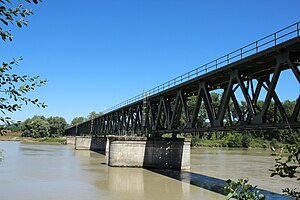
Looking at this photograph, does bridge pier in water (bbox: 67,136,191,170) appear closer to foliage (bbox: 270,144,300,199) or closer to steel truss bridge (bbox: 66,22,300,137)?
steel truss bridge (bbox: 66,22,300,137)

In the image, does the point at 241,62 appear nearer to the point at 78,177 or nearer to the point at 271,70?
the point at 271,70

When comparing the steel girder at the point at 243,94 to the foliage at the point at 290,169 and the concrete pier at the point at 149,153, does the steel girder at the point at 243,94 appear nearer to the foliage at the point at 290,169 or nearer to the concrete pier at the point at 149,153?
the concrete pier at the point at 149,153

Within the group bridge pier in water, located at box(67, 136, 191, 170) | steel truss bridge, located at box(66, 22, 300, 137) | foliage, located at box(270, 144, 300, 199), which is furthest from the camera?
bridge pier in water, located at box(67, 136, 191, 170)

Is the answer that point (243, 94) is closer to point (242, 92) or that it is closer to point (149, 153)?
point (242, 92)

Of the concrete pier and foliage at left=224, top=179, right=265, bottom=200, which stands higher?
foliage at left=224, top=179, right=265, bottom=200

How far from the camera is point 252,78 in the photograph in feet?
87.8

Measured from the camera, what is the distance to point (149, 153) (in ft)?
145

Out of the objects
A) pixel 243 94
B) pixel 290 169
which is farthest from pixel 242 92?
pixel 290 169

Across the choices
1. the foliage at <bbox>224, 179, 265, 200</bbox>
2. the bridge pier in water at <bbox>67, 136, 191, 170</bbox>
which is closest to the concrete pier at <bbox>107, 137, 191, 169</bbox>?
the bridge pier in water at <bbox>67, 136, 191, 170</bbox>

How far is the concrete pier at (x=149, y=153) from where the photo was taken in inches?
1725

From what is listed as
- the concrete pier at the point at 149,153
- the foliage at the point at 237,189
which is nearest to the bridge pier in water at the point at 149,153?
the concrete pier at the point at 149,153

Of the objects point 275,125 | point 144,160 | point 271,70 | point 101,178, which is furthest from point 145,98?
point 275,125

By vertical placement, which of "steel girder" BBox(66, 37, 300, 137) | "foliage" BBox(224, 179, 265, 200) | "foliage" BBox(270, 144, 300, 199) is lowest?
"foliage" BBox(224, 179, 265, 200)

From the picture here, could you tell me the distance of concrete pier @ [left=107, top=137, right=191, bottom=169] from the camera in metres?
43.8
